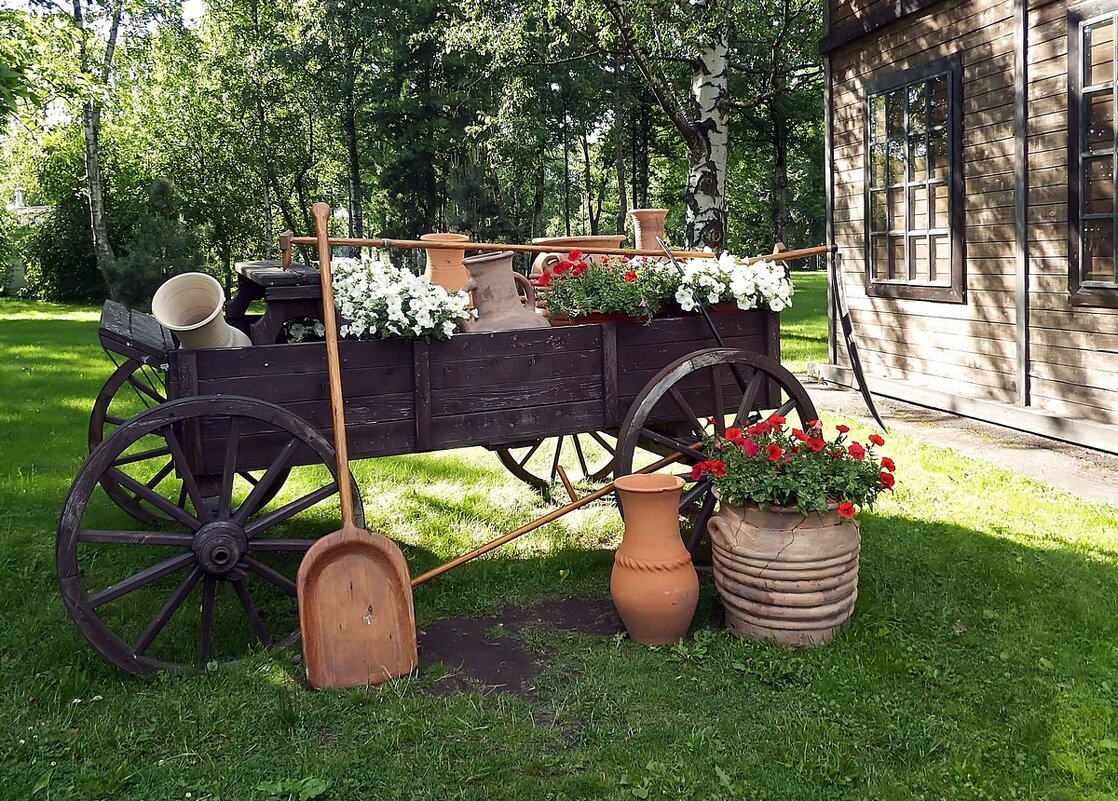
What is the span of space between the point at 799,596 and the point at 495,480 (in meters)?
2.92

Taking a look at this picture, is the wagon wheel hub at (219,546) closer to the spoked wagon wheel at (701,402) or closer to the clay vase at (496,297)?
the clay vase at (496,297)

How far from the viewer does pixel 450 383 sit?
3520mm

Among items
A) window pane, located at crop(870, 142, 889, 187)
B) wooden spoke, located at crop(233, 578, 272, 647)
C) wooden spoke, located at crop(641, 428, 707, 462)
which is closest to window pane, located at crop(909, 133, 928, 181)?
window pane, located at crop(870, 142, 889, 187)

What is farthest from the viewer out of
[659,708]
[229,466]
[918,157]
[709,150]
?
[709,150]

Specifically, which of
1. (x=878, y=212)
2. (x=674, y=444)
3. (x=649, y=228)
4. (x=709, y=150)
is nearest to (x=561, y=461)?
(x=649, y=228)

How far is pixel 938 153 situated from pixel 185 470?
20.3 ft

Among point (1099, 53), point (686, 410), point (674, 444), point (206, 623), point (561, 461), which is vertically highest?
point (1099, 53)

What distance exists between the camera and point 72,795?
2459mm

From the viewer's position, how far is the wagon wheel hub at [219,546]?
307 cm

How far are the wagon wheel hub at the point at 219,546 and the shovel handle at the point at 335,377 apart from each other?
1.18 ft

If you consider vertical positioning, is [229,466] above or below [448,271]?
below

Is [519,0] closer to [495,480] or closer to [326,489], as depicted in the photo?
[495,480]

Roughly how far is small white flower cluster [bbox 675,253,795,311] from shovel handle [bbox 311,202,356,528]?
1.45m

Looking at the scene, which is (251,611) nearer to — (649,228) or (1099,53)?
(649,228)
